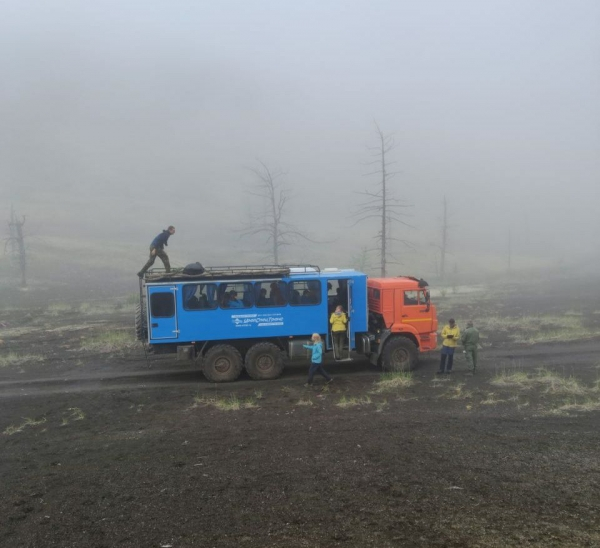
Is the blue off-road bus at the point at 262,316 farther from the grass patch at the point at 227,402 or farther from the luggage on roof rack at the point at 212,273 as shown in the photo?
the grass patch at the point at 227,402

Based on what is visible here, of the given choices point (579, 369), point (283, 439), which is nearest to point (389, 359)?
point (579, 369)

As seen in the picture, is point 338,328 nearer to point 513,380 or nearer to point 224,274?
point 224,274

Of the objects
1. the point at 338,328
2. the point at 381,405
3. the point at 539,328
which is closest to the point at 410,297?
the point at 338,328

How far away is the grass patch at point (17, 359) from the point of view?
16.4 metres

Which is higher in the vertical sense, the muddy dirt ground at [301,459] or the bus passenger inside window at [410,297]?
the bus passenger inside window at [410,297]

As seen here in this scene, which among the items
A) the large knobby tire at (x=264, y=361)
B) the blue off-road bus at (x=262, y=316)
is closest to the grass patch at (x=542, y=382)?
the blue off-road bus at (x=262, y=316)

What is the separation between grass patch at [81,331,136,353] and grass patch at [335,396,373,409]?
34.7 ft

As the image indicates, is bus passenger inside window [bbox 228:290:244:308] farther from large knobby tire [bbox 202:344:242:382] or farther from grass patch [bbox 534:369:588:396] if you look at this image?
grass patch [bbox 534:369:588:396]

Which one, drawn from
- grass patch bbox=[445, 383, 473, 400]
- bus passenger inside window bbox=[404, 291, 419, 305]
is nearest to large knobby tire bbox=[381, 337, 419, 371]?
bus passenger inside window bbox=[404, 291, 419, 305]

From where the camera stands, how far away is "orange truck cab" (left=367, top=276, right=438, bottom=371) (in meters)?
14.8

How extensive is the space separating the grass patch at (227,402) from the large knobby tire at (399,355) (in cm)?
472

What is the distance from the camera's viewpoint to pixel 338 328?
46.5 feet

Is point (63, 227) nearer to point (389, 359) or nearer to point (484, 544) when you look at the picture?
point (389, 359)

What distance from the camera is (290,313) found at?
14.4 metres
